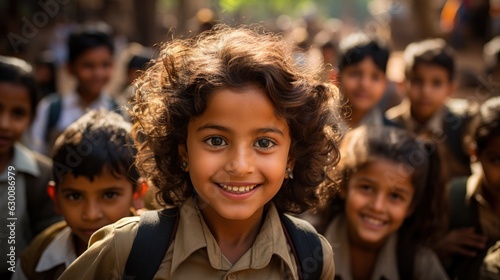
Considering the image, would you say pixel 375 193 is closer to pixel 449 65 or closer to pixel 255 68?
pixel 255 68

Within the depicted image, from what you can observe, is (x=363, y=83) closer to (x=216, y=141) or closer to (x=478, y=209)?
(x=478, y=209)

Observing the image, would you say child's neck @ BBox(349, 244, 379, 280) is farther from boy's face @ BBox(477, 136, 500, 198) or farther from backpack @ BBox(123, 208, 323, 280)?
backpack @ BBox(123, 208, 323, 280)

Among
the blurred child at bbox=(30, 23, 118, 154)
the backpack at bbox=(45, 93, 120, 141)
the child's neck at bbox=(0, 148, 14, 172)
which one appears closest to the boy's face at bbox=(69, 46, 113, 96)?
the blurred child at bbox=(30, 23, 118, 154)

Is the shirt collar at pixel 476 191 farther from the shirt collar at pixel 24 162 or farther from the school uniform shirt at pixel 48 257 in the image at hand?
the shirt collar at pixel 24 162

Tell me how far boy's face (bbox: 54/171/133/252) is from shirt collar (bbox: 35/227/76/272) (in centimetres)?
6

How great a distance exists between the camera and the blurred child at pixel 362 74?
4.54 metres

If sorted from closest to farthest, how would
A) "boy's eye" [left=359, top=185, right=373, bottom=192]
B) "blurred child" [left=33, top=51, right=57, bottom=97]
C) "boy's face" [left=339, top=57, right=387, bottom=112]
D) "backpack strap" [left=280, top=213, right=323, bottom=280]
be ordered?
"backpack strap" [left=280, top=213, right=323, bottom=280] < "boy's eye" [left=359, top=185, right=373, bottom=192] < "boy's face" [left=339, top=57, right=387, bottom=112] < "blurred child" [left=33, top=51, right=57, bottom=97]

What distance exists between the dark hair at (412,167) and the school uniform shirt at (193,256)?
1.07 m

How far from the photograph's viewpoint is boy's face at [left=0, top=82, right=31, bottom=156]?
10.7ft

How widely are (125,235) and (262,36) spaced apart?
890mm

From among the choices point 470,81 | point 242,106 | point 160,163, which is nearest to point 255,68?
point 242,106

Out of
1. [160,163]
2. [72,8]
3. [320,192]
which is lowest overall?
[320,192]

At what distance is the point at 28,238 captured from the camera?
3.15 m

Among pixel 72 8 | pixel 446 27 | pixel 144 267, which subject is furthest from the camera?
pixel 72 8
